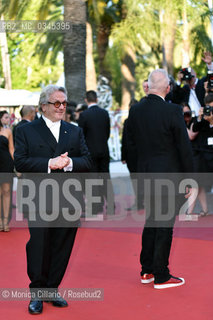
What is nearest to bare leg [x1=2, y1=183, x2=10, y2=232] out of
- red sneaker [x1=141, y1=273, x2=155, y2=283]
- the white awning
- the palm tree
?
red sneaker [x1=141, y1=273, x2=155, y2=283]

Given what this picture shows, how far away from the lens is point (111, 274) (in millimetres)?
6523

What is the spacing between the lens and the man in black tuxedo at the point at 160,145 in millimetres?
5812

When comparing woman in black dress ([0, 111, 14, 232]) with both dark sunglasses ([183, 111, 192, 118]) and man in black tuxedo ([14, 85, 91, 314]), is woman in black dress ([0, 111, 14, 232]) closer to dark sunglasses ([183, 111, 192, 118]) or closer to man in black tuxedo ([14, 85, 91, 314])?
dark sunglasses ([183, 111, 192, 118])

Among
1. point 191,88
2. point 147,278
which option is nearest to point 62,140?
point 147,278

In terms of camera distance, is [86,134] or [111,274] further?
[86,134]

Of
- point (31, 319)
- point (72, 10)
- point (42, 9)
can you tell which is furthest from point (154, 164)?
point (42, 9)

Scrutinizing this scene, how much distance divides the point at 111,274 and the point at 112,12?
77.3 feet

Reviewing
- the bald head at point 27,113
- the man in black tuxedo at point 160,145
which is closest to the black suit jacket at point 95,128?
the bald head at point 27,113

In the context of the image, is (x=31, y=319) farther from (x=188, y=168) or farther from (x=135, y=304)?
(x=188, y=168)

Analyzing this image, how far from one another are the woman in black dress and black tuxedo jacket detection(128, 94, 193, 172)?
12.8 feet

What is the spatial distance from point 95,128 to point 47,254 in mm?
5097

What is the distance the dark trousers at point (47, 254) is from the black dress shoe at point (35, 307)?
132 millimetres

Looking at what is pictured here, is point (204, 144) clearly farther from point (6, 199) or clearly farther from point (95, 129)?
point (6, 199)

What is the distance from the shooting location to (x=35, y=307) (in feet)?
17.1
